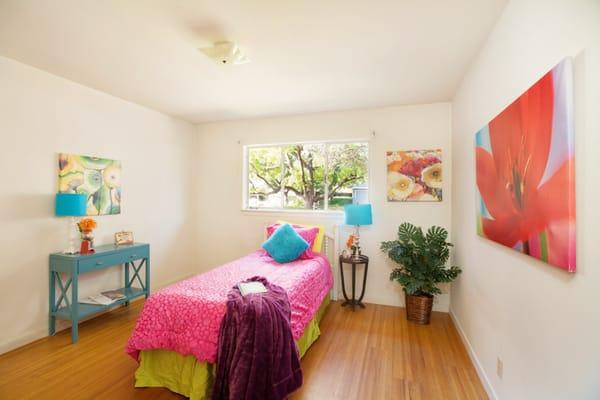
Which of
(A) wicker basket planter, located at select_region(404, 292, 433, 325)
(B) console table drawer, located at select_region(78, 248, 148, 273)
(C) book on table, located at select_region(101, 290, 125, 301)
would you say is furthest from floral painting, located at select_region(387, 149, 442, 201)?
(C) book on table, located at select_region(101, 290, 125, 301)

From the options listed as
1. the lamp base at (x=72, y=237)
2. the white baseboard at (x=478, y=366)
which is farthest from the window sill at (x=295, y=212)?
the lamp base at (x=72, y=237)

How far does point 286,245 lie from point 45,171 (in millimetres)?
2478

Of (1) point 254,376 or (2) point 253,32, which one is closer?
(1) point 254,376

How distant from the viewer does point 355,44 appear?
215 cm

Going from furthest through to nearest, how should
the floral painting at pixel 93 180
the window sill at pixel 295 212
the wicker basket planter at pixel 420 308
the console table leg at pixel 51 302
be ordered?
1. the window sill at pixel 295 212
2. the wicker basket planter at pixel 420 308
3. the floral painting at pixel 93 180
4. the console table leg at pixel 51 302

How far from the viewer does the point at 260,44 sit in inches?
85.2

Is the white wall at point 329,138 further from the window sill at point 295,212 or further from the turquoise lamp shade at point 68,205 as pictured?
the turquoise lamp shade at point 68,205

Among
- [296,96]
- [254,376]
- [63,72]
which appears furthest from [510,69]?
[63,72]

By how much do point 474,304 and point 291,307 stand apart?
1562mm

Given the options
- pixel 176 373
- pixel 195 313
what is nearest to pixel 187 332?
pixel 195 313

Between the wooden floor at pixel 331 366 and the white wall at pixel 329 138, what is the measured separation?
93cm

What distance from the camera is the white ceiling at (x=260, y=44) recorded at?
1761 millimetres

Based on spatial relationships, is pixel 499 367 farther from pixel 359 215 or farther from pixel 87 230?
pixel 87 230

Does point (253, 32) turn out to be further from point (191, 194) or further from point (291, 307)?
point (191, 194)
